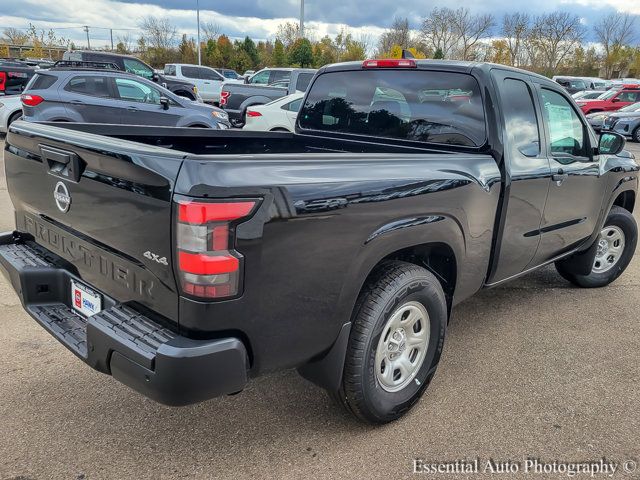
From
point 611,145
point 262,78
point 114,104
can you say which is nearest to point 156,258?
point 611,145

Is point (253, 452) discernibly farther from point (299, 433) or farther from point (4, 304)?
point (4, 304)

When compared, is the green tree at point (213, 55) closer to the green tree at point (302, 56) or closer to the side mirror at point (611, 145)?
the green tree at point (302, 56)

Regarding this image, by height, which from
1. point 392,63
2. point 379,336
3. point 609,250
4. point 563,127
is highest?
point 392,63

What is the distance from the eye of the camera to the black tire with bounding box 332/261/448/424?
2.48 metres

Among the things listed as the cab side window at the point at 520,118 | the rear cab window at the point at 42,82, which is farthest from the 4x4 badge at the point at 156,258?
the rear cab window at the point at 42,82

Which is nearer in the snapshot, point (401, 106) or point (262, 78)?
point (401, 106)

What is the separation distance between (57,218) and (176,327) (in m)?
1.00

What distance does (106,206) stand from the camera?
2197 mm

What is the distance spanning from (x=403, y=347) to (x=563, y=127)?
7.27 ft

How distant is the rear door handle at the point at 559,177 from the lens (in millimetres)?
3625

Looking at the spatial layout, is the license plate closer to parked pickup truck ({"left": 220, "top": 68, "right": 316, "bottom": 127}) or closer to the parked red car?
parked pickup truck ({"left": 220, "top": 68, "right": 316, "bottom": 127})

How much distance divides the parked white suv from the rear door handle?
22.0m

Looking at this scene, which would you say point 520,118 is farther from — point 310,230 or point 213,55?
point 213,55

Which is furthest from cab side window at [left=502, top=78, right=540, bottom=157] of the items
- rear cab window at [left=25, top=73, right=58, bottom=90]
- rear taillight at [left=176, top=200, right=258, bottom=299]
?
rear cab window at [left=25, top=73, right=58, bottom=90]
